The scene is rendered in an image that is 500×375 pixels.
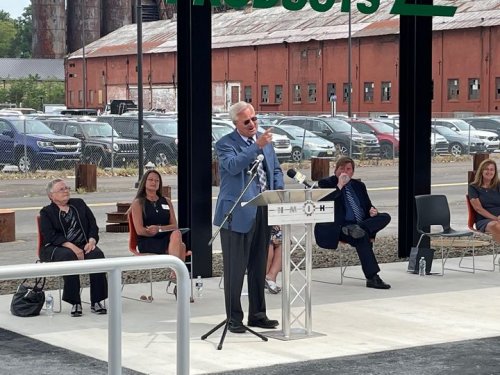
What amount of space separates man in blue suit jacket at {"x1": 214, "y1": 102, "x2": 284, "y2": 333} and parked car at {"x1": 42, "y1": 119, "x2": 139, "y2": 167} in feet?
85.7

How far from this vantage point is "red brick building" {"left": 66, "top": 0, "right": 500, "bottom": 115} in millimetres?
61050

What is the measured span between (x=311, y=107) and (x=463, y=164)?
89.4ft

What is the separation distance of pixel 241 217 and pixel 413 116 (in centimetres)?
550

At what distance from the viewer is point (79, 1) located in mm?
99875

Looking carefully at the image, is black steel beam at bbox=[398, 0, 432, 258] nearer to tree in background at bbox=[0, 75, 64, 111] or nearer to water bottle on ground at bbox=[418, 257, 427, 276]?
water bottle on ground at bbox=[418, 257, 427, 276]

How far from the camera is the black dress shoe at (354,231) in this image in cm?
1236

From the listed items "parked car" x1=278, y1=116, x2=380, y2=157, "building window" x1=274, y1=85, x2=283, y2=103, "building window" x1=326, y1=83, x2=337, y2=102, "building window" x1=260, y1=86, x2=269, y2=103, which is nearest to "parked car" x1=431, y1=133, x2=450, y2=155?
"parked car" x1=278, y1=116, x2=380, y2=157

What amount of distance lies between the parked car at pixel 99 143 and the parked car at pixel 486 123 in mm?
16718

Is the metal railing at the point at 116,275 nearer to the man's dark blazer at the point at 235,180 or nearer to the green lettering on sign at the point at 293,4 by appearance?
the man's dark blazer at the point at 235,180

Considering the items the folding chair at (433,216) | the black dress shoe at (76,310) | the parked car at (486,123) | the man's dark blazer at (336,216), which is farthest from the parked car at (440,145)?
the black dress shoe at (76,310)

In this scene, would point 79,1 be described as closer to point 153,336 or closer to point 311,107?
point 311,107

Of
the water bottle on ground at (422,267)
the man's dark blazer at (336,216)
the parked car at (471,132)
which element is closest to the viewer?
the man's dark blazer at (336,216)

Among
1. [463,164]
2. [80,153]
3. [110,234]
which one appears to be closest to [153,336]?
[110,234]

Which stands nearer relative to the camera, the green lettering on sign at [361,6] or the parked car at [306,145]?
the green lettering on sign at [361,6]
